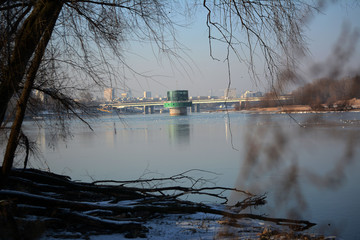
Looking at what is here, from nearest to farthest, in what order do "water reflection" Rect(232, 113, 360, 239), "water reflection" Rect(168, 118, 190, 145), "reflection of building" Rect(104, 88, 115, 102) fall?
1. "water reflection" Rect(232, 113, 360, 239)
2. "reflection of building" Rect(104, 88, 115, 102)
3. "water reflection" Rect(168, 118, 190, 145)

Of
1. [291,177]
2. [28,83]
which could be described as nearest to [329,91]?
[291,177]

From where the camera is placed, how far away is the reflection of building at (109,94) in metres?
3.04

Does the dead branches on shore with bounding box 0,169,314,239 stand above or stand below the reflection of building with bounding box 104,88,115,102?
below

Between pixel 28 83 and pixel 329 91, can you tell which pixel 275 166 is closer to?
pixel 329 91

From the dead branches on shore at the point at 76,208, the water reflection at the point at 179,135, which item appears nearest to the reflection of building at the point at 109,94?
the dead branches on shore at the point at 76,208

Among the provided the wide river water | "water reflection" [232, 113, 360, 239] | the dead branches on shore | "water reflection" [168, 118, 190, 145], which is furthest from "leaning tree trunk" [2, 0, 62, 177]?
"water reflection" [168, 118, 190, 145]

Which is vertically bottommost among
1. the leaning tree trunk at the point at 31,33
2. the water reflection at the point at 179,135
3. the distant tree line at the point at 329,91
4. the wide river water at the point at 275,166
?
the water reflection at the point at 179,135

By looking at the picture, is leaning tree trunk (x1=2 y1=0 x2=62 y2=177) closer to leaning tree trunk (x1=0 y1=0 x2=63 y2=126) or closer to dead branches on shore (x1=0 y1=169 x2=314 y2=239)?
leaning tree trunk (x1=0 y1=0 x2=63 y2=126)

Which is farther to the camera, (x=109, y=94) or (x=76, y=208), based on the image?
(x=109, y=94)

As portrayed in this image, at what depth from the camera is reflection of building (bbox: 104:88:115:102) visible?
3.04m

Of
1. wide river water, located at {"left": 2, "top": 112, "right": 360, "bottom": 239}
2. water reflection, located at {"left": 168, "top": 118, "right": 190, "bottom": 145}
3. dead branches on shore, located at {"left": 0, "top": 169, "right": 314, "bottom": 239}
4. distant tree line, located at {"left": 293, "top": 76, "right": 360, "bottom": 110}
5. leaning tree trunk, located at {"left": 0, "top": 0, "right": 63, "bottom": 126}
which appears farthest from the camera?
water reflection, located at {"left": 168, "top": 118, "right": 190, "bottom": 145}

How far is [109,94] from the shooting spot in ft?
10.1

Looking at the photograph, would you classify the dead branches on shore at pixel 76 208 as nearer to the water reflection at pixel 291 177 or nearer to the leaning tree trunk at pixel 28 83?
the leaning tree trunk at pixel 28 83

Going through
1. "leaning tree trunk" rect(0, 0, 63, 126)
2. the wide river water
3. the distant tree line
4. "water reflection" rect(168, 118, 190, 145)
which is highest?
"leaning tree trunk" rect(0, 0, 63, 126)
